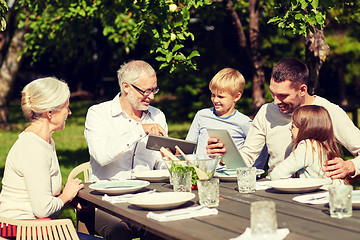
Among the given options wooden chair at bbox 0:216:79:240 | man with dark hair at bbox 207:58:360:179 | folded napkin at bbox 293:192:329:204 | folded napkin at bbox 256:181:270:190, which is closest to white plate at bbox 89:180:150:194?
wooden chair at bbox 0:216:79:240

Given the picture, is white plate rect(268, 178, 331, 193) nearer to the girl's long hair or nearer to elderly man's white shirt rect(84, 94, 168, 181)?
the girl's long hair

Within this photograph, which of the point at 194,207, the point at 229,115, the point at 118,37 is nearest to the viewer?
the point at 194,207

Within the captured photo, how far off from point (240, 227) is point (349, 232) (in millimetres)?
478

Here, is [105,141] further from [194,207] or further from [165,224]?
[165,224]

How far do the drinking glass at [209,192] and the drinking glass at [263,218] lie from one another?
0.70 meters

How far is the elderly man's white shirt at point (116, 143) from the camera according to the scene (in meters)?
3.94

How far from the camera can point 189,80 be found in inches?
679

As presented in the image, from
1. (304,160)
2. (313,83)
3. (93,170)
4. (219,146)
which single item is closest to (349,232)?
(304,160)

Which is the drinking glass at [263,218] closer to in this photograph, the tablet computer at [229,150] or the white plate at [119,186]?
the white plate at [119,186]

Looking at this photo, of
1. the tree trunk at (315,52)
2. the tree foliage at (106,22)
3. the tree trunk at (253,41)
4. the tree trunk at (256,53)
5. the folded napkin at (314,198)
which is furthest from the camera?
the tree trunk at (256,53)

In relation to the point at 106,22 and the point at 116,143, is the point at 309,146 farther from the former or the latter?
the point at 106,22

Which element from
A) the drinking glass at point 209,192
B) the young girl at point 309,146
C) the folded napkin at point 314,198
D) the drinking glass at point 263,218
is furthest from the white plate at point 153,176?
the drinking glass at point 263,218

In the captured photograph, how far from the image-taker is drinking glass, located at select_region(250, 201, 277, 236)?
204cm

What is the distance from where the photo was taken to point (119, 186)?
335 cm
